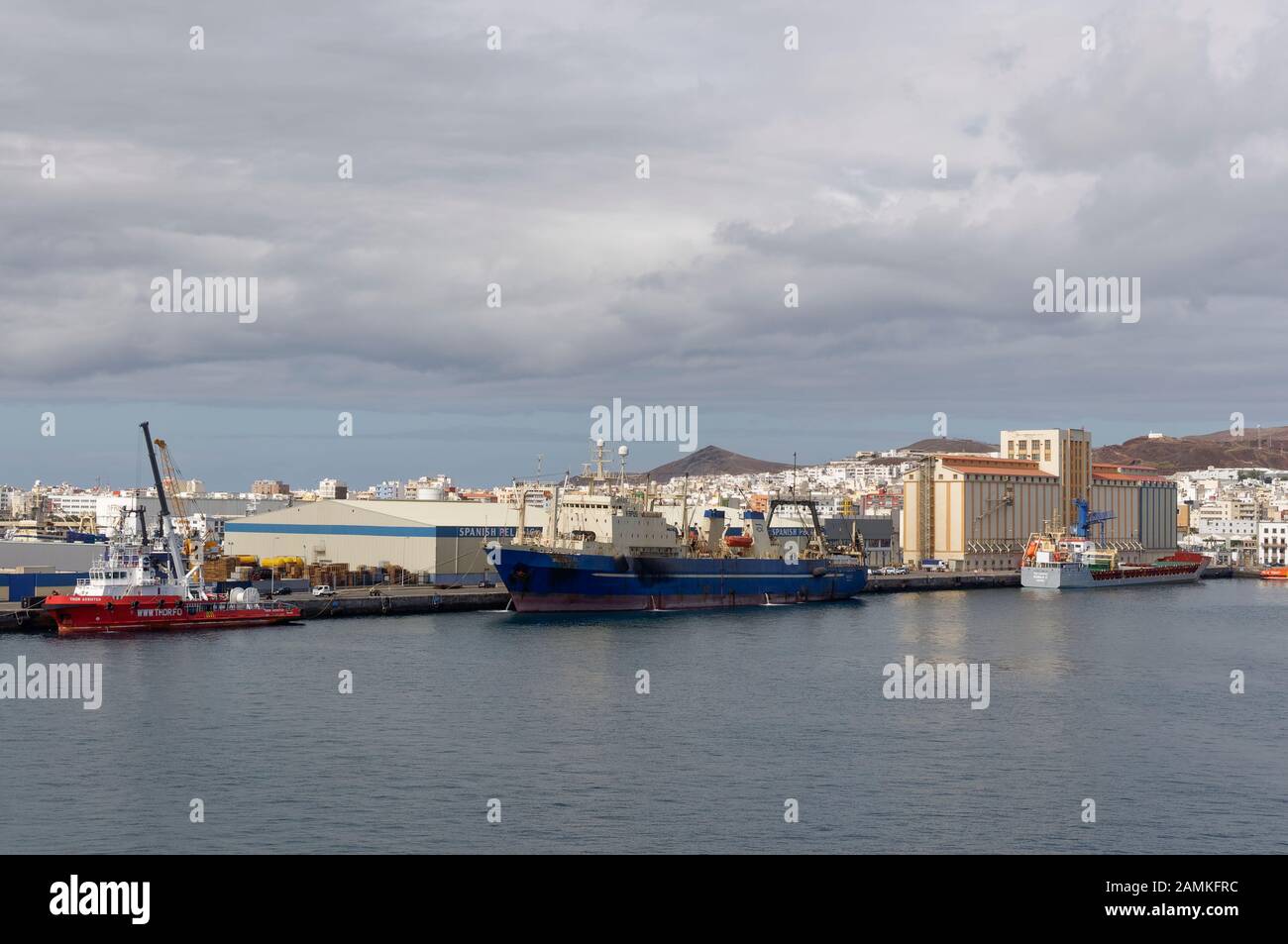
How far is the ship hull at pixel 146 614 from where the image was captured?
139ft

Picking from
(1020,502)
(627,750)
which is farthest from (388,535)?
(1020,502)

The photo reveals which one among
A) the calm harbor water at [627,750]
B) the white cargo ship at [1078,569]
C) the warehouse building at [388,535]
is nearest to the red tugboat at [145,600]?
the calm harbor water at [627,750]

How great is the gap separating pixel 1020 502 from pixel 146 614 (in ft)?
258

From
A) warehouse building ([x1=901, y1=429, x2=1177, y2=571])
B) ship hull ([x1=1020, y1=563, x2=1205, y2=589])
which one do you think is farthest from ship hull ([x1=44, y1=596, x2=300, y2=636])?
warehouse building ([x1=901, y1=429, x2=1177, y2=571])

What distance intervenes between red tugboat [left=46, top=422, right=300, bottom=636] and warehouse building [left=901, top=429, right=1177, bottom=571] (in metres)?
64.3

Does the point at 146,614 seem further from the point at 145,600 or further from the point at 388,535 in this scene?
the point at 388,535

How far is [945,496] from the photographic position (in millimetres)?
102438

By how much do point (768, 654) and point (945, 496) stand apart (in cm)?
6480

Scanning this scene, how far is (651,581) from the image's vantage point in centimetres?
5738

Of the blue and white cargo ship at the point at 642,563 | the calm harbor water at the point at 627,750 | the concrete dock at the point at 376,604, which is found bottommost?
the calm harbor water at the point at 627,750

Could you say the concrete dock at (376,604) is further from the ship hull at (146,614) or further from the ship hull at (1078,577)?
the ship hull at (1078,577)

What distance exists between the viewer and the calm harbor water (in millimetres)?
18266

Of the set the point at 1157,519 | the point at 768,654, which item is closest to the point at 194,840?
the point at 768,654
